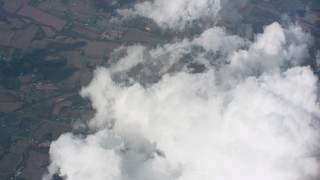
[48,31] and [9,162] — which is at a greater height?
[48,31]

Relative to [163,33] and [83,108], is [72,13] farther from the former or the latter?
[83,108]

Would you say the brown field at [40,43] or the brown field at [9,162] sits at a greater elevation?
the brown field at [40,43]

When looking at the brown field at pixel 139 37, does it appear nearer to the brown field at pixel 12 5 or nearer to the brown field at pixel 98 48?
the brown field at pixel 98 48

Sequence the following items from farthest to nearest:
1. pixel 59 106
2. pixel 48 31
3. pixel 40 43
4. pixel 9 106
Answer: pixel 48 31
pixel 40 43
pixel 59 106
pixel 9 106

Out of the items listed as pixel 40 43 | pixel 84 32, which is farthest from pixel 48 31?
pixel 84 32

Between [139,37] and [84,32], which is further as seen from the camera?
[84,32]

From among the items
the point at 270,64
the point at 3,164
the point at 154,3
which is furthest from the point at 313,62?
the point at 3,164

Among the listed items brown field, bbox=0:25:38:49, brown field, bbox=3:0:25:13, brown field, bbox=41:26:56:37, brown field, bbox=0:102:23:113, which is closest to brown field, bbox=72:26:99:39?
brown field, bbox=41:26:56:37

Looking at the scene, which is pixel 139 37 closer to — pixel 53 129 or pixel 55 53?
pixel 55 53

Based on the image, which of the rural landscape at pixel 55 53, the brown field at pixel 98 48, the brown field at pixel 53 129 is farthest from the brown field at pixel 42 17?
the brown field at pixel 53 129
